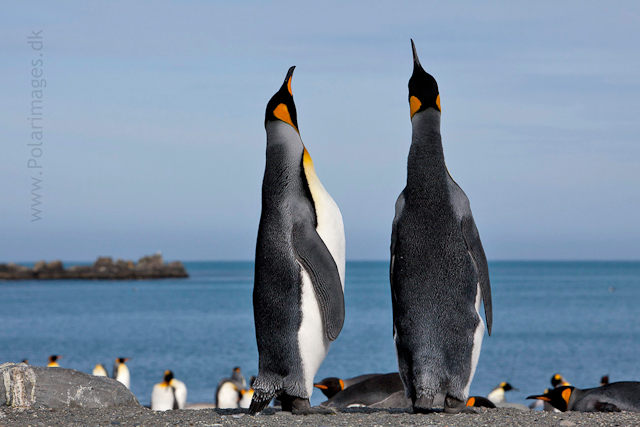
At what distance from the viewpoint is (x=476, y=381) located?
2355cm

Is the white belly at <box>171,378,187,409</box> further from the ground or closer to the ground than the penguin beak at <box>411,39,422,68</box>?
closer to the ground

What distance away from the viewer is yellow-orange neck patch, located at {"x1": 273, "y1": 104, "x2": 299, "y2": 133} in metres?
5.64

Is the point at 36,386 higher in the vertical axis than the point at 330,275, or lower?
lower

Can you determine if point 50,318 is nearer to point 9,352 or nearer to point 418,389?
point 9,352

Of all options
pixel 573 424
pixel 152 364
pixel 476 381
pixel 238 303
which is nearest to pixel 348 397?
pixel 573 424

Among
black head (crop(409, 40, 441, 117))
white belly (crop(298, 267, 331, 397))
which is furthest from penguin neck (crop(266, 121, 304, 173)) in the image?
black head (crop(409, 40, 441, 117))

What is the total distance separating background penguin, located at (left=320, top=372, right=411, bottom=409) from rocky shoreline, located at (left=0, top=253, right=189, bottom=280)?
105064 millimetres

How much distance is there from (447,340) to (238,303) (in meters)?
72.5

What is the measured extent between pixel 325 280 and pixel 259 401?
3.48ft

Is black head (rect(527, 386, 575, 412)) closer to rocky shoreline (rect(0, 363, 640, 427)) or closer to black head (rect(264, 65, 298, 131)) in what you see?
rocky shoreline (rect(0, 363, 640, 427))

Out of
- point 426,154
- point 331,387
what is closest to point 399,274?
point 426,154

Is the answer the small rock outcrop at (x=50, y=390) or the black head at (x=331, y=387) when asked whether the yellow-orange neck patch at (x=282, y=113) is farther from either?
the black head at (x=331, y=387)

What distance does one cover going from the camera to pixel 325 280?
5211mm

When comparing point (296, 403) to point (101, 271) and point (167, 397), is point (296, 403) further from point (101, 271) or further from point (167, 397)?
point (101, 271)
